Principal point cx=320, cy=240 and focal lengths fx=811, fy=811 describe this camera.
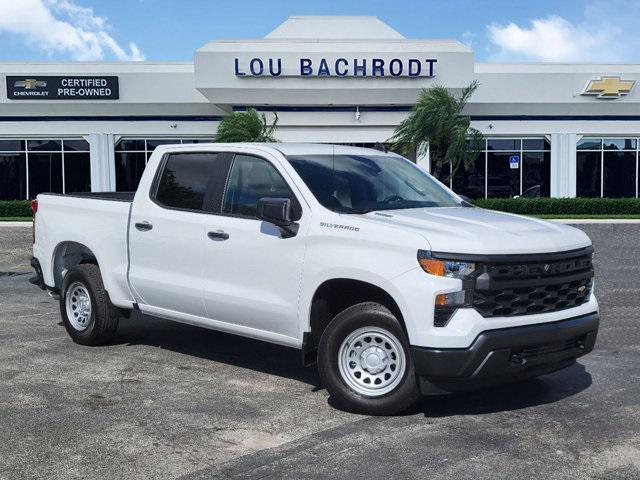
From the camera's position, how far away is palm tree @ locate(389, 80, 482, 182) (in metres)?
31.7

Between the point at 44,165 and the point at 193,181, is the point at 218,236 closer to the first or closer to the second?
the point at 193,181

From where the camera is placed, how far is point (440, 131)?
31.8 metres

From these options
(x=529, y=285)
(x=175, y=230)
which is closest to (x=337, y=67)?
(x=175, y=230)

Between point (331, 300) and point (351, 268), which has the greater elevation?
point (351, 268)

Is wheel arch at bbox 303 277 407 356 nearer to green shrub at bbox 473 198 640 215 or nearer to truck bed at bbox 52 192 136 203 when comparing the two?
truck bed at bbox 52 192 136 203

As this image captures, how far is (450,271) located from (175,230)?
107 inches

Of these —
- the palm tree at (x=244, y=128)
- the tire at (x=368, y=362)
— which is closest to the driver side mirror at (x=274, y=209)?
the tire at (x=368, y=362)

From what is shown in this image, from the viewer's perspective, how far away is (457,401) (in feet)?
20.3

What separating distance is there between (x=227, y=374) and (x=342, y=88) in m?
27.9

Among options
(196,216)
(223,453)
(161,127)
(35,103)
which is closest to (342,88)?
(161,127)

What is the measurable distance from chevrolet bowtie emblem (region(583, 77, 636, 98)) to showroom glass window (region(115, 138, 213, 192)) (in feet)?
55.4

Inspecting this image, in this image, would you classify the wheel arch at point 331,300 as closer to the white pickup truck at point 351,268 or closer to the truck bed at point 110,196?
the white pickup truck at point 351,268

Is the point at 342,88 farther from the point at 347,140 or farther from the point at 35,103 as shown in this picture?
the point at 35,103

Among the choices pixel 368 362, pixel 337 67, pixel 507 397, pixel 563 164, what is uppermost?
pixel 337 67
